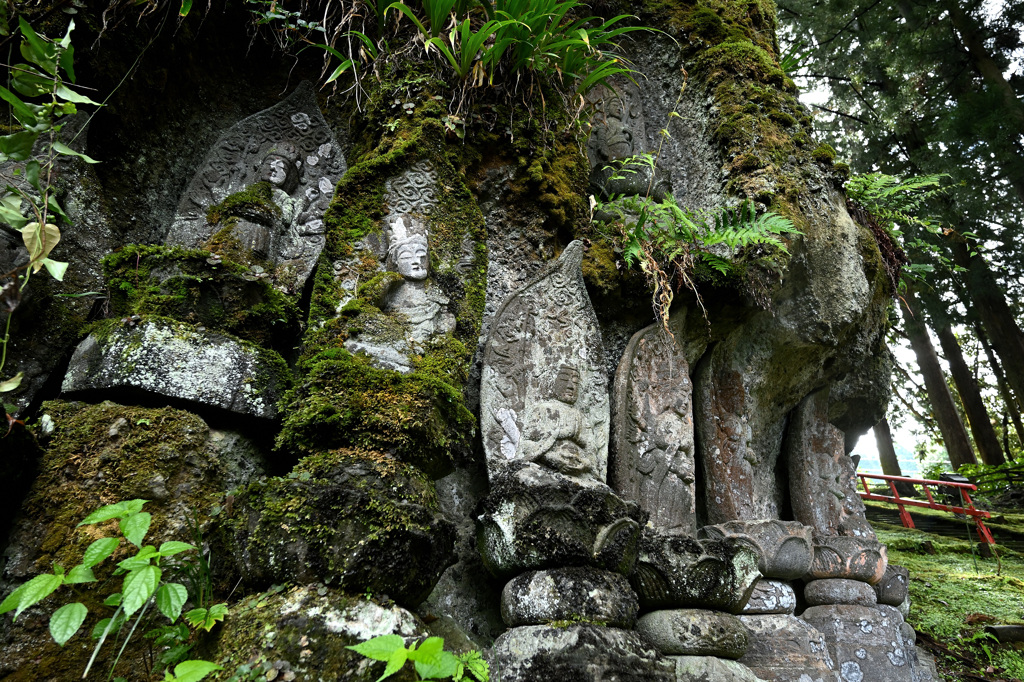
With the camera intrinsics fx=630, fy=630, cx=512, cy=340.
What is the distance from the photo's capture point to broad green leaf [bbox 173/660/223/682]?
4.64 ft

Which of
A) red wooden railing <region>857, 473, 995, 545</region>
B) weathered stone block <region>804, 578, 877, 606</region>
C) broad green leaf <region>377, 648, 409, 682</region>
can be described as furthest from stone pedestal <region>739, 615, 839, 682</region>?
red wooden railing <region>857, 473, 995, 545</region>

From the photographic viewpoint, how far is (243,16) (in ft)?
12.5

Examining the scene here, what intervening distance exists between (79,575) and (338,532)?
599 millimetres

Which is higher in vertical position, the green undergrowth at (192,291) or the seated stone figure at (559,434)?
the green undergrowth at (192,291)

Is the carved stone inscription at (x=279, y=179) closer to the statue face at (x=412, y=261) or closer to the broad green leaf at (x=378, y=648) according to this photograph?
the statue face at (x=412, y=261)

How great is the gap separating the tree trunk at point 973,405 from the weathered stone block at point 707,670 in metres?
10.5

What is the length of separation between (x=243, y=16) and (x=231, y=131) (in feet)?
2.47

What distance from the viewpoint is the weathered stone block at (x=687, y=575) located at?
2.50 meters

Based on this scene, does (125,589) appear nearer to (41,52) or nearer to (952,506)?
(41,52)

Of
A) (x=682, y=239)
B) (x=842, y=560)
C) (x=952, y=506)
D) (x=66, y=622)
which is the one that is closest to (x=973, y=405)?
(x=952, y=506)

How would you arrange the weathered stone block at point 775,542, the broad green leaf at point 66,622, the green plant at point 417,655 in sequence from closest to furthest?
the broad green leaf at point 66,622
the green plant at point 417,655
the weathered stone block at point 775,542

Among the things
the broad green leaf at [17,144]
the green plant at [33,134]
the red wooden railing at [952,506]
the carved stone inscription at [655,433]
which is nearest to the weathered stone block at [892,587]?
the carved stone inscription at [655,433]

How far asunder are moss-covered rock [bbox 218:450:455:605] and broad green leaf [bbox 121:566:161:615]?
1.20 ft

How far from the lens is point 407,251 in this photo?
2.71 metres
